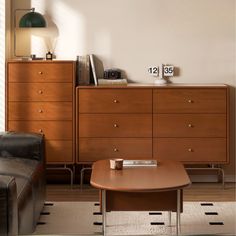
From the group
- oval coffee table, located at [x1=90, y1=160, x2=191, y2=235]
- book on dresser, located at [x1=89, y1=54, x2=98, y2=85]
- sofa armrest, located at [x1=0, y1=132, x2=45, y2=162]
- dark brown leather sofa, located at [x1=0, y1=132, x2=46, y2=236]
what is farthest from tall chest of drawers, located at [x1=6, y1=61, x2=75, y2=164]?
oval coffee table, located at [x1=90, y1=160, x2=191, y2=235]

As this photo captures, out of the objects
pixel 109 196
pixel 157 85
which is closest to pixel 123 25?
pixel 157 85

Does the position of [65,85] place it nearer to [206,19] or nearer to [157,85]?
[157,85]

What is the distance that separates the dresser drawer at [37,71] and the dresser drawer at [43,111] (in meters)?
0.22

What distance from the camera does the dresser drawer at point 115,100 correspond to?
588cm

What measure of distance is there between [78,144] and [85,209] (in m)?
0.87

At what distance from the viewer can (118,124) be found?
591 centimetres

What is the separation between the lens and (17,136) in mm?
4961

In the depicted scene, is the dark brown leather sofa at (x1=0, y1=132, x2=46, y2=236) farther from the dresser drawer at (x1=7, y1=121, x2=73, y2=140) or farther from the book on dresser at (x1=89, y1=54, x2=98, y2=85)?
the book on dresser at (x1=89, y1=54, x2=98, y2=85)

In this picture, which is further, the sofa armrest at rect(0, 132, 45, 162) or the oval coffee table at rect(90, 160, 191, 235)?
the sofa armrest at rect(0, 132, 45, 162)

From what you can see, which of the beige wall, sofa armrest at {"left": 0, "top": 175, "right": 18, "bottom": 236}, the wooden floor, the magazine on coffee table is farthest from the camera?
the beige wall

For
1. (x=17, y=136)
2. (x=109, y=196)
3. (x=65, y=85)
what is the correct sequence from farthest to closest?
(x=65, y=85), (x=17, y=136), (x=109, y=196)

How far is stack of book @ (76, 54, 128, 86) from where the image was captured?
5.98m

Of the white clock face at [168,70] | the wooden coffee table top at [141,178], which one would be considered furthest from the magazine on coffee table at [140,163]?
the white clock face at [168,70]

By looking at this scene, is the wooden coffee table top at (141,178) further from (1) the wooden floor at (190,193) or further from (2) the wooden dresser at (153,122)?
(2) the wooden dresser at (153,122)
